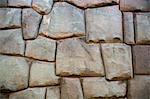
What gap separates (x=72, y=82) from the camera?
155 centimetres

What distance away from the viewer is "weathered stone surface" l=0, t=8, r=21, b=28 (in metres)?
1.62

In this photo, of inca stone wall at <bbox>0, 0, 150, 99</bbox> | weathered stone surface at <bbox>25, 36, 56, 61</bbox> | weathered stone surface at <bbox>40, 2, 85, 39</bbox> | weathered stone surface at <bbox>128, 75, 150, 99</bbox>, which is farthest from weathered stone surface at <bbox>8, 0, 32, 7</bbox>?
weathered stone surface at <bbox>128, 75, 150, 99</bbox>

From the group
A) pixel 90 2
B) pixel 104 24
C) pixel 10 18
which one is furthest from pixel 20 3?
pixel 104 24

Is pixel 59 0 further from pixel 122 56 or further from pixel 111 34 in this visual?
pixel 122 56

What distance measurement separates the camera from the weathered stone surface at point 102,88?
153 cm

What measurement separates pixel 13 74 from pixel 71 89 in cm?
39

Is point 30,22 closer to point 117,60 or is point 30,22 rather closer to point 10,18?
point 10,18

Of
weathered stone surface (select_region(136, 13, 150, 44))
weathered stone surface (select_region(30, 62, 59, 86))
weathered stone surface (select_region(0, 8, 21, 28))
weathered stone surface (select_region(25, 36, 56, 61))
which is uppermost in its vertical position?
weathered stone surface (select_region(0, 8, 21, 28))

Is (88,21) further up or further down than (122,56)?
further up

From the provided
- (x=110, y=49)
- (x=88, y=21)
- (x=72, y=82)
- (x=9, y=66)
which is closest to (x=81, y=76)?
(x=72, y=82)

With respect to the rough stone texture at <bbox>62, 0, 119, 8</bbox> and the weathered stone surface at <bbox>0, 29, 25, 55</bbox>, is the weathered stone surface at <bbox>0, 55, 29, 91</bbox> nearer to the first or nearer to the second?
the weathered stone surface at <bbox>0, 29, 25, 55</bbox>

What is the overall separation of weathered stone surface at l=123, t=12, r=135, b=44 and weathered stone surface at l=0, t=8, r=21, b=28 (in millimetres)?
711

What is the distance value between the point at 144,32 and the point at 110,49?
0.84 feet

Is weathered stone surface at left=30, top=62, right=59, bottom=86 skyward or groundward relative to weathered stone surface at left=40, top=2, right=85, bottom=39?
groundward
